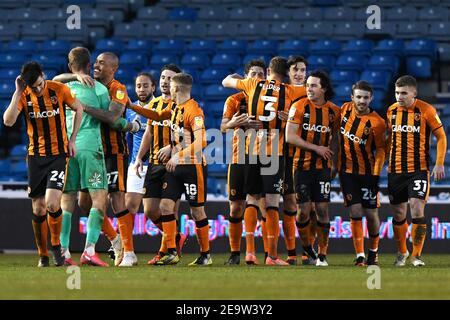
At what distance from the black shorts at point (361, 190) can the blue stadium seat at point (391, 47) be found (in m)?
8.53

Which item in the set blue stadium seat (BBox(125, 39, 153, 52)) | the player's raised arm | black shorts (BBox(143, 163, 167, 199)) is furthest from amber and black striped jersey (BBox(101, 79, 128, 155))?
blue stadium seat (BBox(125, 39, 153, 52))

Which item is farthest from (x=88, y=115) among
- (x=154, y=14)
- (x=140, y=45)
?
(x=154, y=14)

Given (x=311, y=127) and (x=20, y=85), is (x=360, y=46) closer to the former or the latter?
(x=311, y=127)

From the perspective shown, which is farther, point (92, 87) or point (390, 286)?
point (92, 87)

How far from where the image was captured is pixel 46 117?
1135 centimetres

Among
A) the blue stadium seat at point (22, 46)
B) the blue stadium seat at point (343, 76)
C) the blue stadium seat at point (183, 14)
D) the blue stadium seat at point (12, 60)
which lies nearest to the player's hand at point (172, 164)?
the blue stadium seat at point (343, 76)

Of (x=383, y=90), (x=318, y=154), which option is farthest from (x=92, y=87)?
(x=383, y=90)

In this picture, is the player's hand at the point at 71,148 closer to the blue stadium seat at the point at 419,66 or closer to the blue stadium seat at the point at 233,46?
the blue stadium seat at the point at 233,46

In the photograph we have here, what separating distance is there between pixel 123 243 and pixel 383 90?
8449mm

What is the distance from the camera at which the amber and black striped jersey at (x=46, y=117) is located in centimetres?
1130

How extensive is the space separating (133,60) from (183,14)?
91.5 inches

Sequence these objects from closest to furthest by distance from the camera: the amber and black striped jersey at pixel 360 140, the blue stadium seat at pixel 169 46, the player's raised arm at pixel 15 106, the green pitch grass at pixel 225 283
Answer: the green pitch grass at pixel 225 283 → the player's raised arm at pixel 15 106 → the amber and black striped jersey at pixel 360 140 → the blue stadium seat at pixel 169 46
